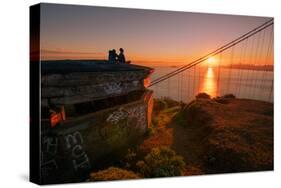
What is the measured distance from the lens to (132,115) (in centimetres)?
804

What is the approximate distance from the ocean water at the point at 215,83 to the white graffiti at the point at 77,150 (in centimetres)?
160

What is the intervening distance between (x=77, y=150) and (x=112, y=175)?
71 cm

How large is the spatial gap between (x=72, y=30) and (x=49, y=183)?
2.31m

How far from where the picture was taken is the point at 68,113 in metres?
7.25

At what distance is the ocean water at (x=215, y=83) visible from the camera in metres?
8.37

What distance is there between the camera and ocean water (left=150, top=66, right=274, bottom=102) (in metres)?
8.37

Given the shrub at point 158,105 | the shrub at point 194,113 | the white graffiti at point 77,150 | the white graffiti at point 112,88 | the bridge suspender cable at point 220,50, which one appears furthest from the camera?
the shrub at point 194,113

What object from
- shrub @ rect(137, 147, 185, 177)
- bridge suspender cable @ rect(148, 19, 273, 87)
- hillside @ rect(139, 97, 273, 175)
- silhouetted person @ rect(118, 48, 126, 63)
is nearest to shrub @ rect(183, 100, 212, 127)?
hillside @ rect(139, 97, 273, 175)

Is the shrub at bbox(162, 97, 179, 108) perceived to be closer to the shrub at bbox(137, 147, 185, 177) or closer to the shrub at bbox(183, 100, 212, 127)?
the shrub at bbox(183, 100, 212, 127)

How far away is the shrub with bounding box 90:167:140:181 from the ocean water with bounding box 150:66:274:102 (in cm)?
139

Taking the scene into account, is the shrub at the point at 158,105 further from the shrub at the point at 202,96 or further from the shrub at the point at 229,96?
the shrub at the point at 229,96

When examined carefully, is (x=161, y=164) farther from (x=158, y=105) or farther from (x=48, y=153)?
(x=48, y=153)

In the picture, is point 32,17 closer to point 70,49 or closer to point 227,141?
point 70,49

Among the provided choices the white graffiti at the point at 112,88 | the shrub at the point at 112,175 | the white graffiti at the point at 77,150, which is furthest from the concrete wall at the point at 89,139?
the white graffiti at the point at 112,88
